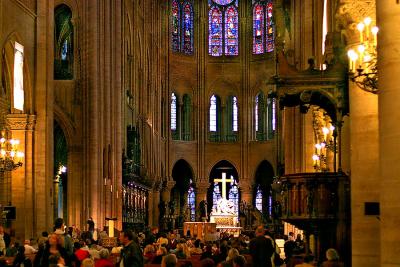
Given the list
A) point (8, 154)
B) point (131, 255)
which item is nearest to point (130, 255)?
point (131, 255)

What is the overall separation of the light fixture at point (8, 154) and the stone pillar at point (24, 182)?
164 centimetres

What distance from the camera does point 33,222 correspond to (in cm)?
3241

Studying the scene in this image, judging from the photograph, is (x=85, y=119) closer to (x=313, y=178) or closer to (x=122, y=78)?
(x=122, y=78)

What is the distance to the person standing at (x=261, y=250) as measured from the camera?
1852 centimetres

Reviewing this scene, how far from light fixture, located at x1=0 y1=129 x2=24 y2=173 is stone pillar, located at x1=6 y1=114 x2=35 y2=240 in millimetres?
1643

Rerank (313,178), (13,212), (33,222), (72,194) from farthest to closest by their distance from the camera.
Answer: (72,194) → (33,222) → (13,212) → (313,178)

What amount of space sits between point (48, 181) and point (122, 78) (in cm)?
1542

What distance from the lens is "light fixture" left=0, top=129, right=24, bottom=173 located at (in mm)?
28469

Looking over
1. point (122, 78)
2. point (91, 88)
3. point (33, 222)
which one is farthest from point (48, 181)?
point (122, 78)

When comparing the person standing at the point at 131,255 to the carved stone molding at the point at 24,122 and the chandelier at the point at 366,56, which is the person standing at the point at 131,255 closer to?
the chandelier at the point at 366,56

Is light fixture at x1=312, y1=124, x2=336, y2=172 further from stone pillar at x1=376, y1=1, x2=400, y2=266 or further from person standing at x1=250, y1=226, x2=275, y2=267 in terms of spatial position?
stone pillar at x1=376, y1=1, x2=400, y2=266

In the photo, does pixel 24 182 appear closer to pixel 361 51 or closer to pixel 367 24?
pixel 361 51

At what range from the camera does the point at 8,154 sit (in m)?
29.6

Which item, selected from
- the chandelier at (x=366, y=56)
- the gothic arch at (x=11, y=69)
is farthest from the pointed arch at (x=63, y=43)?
the chandelier at (x=366, y=56)
